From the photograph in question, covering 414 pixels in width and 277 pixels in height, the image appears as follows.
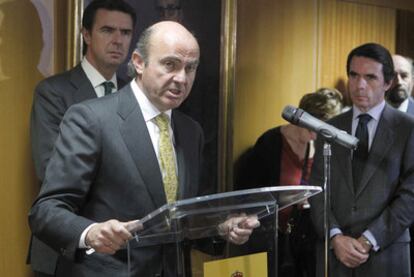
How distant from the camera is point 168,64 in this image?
221 cm

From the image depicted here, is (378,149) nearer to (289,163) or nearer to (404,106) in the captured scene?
(289,163)

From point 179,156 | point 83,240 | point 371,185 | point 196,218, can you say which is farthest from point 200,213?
point 371,185

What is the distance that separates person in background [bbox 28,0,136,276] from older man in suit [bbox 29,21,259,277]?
67 cm

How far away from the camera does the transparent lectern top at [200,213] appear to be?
1.72 meters

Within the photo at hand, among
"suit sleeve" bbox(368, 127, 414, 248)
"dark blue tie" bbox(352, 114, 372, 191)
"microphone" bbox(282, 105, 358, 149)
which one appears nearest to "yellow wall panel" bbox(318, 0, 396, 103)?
"dark blue tie" bbox(352, 114, 372, 191)

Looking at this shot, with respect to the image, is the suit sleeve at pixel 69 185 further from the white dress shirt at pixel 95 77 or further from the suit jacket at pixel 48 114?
the white dress shirt at pixel 95 77

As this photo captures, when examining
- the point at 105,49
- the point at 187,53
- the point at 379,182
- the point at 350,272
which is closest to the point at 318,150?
the point at 379,182

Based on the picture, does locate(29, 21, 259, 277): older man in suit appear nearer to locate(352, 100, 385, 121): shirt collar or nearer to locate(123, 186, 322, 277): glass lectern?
locate(123, 186, 322, 277): glass lectern

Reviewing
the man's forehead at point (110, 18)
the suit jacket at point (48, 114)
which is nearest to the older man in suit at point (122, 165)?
the suit jacket at point (48, 114)

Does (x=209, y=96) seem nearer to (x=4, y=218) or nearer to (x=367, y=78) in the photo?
(x=367, y=78)

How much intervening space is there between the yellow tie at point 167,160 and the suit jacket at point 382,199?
1.20m

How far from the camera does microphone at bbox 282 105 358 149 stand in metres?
2.70

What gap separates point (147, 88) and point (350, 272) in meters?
1.49

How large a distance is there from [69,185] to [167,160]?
13.5 inches
